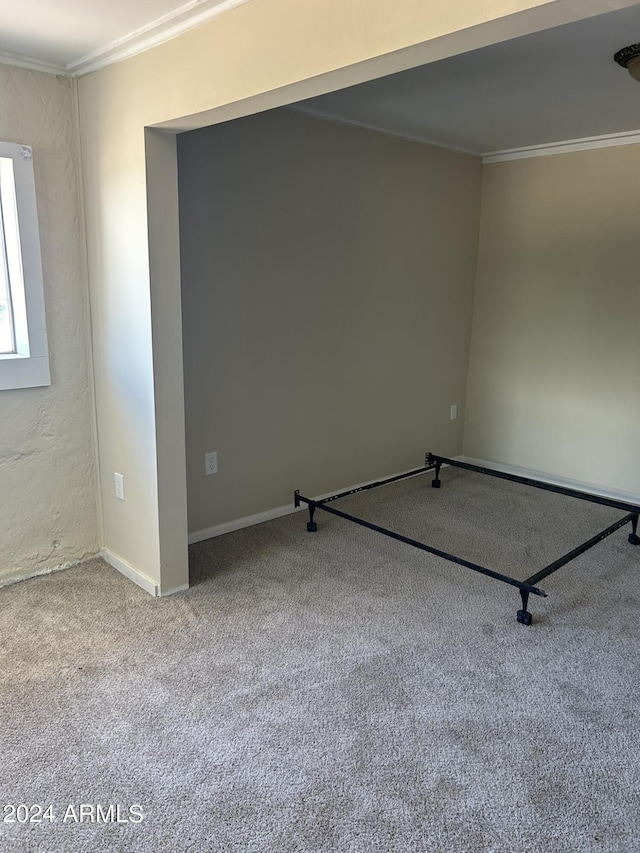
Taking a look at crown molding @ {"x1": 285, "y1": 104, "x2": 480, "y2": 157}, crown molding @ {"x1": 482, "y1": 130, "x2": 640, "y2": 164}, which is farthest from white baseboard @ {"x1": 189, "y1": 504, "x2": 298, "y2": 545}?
crown molding @ {"x1": 482, "y1": 130, "x2": 640, "y2": 164}

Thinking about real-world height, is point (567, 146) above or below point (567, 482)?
above

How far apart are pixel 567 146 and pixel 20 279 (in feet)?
11.3

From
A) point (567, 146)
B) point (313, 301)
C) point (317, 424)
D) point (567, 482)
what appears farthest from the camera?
point (567, 482)

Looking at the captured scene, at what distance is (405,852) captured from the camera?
1593 millimetres

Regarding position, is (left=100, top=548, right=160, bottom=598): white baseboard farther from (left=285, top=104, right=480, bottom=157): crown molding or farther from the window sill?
(left=285, top=104, right=480, bottom=157): crown molding

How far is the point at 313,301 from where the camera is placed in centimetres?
373

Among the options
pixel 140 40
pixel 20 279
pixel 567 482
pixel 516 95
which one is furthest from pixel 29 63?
pixel 567 482

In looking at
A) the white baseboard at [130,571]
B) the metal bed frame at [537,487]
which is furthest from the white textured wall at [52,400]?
the metal bed frame at [537,487]

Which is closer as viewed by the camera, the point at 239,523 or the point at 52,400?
the point at 52,400

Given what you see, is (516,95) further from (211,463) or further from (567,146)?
(211,463)

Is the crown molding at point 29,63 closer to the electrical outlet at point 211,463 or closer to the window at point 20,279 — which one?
the window at point 20,279

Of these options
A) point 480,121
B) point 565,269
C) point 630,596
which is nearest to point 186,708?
point 630,596

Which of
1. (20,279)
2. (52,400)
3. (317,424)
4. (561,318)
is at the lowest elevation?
(317,424)

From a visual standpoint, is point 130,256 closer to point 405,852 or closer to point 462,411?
point 405,852
